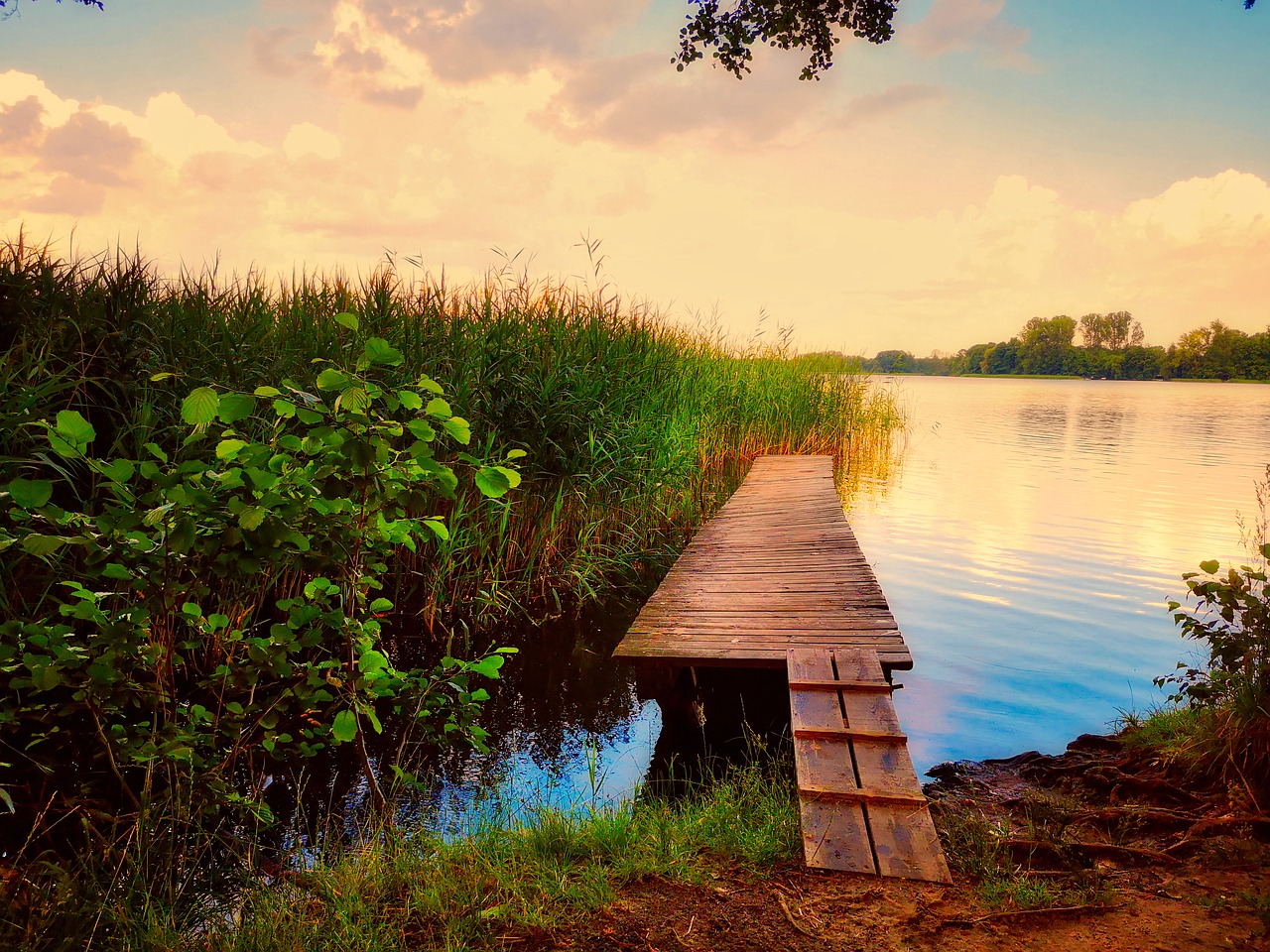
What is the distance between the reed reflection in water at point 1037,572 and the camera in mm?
5016

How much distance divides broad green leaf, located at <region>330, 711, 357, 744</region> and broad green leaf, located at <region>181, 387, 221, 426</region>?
97cm

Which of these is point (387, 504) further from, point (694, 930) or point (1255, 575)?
point (1255, 575)

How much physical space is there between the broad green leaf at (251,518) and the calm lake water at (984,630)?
5.15 feet

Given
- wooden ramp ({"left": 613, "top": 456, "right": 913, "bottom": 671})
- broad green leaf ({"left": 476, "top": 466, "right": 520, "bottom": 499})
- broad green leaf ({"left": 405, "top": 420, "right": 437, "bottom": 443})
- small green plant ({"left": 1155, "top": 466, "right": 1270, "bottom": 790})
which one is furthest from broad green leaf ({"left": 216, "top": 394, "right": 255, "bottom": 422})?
small green plant ({"left": 1155, "top": 466, "right": 1270, "bottom": 790})

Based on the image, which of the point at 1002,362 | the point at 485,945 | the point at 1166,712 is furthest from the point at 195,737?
the point at 1002,362

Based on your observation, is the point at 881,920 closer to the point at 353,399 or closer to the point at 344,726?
the point at 344,726

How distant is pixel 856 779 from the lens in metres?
2.67

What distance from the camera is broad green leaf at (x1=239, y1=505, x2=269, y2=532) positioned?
1934 millimetres

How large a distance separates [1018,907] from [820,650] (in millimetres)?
1745

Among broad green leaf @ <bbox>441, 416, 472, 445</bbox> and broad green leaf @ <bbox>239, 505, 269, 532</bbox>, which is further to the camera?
broad green leaf @ <bbox>441, 416, 472, 445</bbox>

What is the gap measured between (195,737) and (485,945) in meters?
1.22

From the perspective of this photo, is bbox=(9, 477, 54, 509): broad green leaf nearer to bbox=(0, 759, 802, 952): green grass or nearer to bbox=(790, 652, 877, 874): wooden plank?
bbox=(0, 759, 802, 952): green grass

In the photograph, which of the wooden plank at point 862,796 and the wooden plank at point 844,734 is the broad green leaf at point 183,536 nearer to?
the wooden plank at point 862,796

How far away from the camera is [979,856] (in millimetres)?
2367
